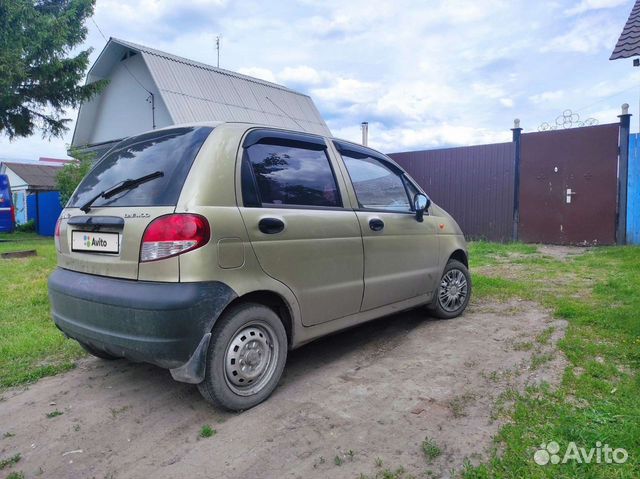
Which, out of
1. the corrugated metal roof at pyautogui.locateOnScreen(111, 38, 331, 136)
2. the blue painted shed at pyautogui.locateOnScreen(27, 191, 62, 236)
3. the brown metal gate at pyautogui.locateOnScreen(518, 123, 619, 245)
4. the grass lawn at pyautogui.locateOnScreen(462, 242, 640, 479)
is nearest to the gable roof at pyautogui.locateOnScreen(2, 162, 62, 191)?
the blue painted shed at pyautogui.locateOnScreen(27, 191, 62, 236)

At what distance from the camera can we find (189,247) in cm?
235

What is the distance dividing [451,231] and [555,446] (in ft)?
8.44

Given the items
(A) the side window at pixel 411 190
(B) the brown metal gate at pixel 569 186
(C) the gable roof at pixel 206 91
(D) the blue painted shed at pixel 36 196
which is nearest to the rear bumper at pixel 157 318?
(A) the side window at pixel 411 190

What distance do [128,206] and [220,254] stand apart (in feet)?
2.09

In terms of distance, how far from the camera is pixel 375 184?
372 cm

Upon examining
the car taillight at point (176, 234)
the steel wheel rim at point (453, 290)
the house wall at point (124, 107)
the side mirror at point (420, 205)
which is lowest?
the steel wheel rim at point (453, 290)

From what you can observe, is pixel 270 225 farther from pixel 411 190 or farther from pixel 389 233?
pixel 411 190

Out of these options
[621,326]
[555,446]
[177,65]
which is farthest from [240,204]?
[177,65]

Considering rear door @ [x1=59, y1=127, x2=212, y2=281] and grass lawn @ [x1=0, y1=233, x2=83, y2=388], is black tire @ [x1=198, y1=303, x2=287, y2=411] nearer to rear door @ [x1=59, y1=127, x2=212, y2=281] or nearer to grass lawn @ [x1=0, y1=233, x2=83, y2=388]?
rear door @ [x1=59, y1=127, x2=212, y2=281]

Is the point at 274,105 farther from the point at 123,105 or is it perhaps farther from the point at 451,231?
the point at 451,231

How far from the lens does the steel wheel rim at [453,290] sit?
4.40m

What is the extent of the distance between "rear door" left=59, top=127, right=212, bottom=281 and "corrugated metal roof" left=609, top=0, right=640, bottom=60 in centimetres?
721

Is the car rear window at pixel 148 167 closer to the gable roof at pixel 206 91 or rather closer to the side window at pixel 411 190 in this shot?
the side window at pixel 411 190

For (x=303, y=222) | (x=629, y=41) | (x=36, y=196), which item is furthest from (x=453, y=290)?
(x=36, y=196)
